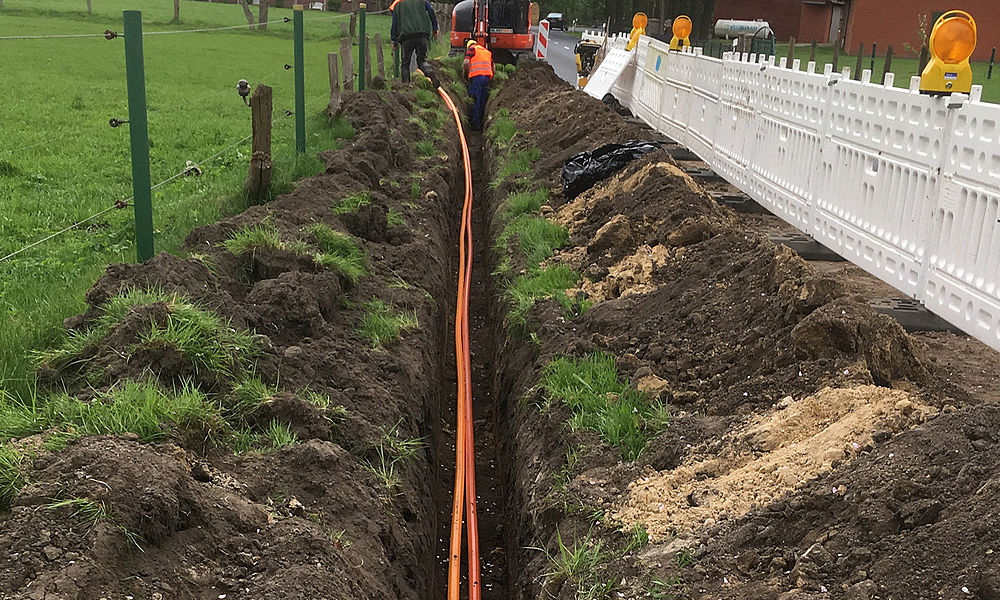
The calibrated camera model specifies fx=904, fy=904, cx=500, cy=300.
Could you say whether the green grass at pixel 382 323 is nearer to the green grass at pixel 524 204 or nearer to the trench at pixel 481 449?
the trench at pixel 481 449

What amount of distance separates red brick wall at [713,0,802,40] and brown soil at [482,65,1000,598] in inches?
1704

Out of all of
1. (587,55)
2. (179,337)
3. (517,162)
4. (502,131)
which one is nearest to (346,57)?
(502,131)

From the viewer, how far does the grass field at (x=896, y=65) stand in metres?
29.4

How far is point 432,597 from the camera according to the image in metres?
4.48

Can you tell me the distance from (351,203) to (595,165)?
3017 mm

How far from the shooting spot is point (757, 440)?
400 centimetres

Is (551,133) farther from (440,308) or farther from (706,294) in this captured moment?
(706,294)

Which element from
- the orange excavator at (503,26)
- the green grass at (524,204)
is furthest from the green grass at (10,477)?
the orange excavator at (503,26)

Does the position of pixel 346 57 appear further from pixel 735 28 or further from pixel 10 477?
pixel 735 28

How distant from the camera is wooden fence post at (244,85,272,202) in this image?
7227 mm

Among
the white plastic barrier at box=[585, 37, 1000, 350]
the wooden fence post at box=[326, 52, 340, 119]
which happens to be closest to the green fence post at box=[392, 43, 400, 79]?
the wooden fence post at box=[326, 52, 340, 119]

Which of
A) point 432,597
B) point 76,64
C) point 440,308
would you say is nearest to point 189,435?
point 432,597

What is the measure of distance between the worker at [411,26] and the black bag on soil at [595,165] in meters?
8.92

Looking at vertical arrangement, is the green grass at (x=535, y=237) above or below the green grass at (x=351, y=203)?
below
